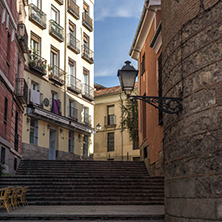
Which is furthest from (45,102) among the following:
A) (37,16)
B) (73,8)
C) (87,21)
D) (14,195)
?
(14,195)

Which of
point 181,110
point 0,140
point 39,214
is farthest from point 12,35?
point 181,110

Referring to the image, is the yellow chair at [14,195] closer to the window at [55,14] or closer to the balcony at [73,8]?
the window at [55,14]

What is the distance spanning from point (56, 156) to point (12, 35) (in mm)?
11930

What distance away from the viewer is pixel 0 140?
55.6 feet

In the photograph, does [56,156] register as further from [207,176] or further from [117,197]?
[207,176]

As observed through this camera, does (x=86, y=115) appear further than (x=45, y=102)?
Yes

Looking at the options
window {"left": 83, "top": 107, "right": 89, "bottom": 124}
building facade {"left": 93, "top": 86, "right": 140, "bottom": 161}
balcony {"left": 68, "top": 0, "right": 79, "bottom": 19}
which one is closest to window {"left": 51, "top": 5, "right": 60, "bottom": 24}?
balcony {"left": 68, "top": 0, "right": 79, "bottom": 19}

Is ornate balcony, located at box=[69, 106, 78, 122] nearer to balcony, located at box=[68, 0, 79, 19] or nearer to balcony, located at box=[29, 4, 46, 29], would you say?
balcony, located at box=[29, 4, 46, 29]

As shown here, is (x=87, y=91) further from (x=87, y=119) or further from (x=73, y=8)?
(x=73, y=8)

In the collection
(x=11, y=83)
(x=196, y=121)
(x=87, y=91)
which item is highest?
(x=87, y=91)

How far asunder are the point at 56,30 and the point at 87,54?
5429mm

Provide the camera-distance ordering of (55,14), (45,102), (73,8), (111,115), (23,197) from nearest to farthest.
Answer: (23,197) → (45,102) → (55,14) → (73,8) → (111,115)

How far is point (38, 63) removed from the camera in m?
28.1

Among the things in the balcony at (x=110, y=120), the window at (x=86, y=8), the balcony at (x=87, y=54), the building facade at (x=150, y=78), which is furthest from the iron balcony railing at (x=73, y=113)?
the balcony at (x=110, y=120)
